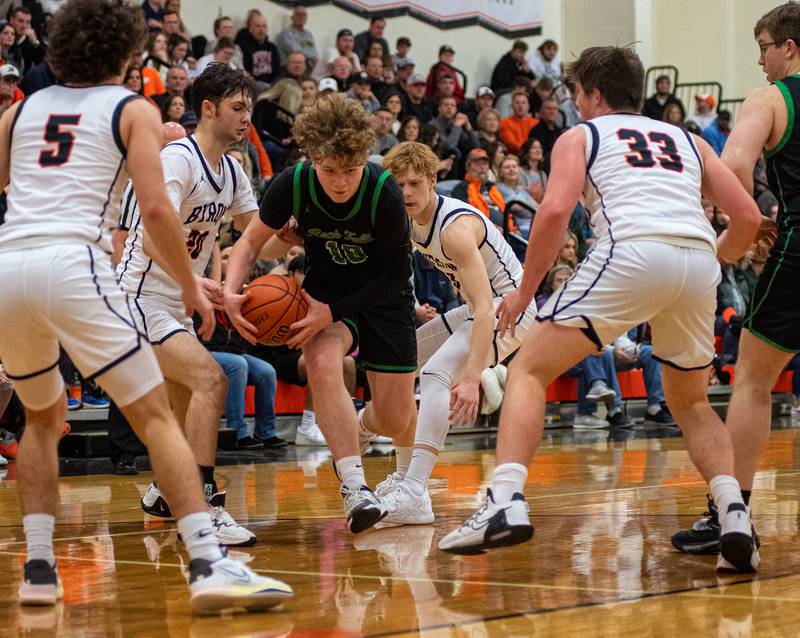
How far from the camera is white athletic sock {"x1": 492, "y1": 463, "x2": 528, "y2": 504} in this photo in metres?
3.98

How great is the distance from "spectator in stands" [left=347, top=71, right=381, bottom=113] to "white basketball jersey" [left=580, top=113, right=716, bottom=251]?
33.4ft

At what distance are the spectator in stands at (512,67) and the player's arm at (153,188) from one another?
1538cm

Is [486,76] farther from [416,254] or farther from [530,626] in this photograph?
[530,626]

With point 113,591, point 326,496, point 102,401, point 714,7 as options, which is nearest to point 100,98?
point 113,591

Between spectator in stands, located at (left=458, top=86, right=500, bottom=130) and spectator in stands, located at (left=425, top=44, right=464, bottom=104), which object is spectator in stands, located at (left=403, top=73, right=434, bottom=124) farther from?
spectator in stands, located at (left=458, top=86, right=500, bottom=130)

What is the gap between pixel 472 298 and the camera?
5.49 m

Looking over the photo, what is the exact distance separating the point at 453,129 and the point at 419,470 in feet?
33.2

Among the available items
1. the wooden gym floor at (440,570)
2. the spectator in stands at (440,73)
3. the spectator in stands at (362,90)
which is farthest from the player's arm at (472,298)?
the spectator in stands at (440,73)

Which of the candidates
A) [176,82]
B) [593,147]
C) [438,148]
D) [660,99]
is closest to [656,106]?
[660,99]

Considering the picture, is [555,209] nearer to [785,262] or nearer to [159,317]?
[785,262]

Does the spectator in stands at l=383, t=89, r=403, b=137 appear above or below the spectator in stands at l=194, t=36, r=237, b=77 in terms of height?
below

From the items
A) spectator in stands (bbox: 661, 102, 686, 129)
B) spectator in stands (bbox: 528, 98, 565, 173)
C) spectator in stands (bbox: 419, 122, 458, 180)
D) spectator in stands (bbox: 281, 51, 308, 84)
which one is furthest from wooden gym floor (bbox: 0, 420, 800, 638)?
spectator in stands (bbox: 661, 102, 686, 129)

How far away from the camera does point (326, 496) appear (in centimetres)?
664

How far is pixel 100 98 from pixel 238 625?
5.38 feet
